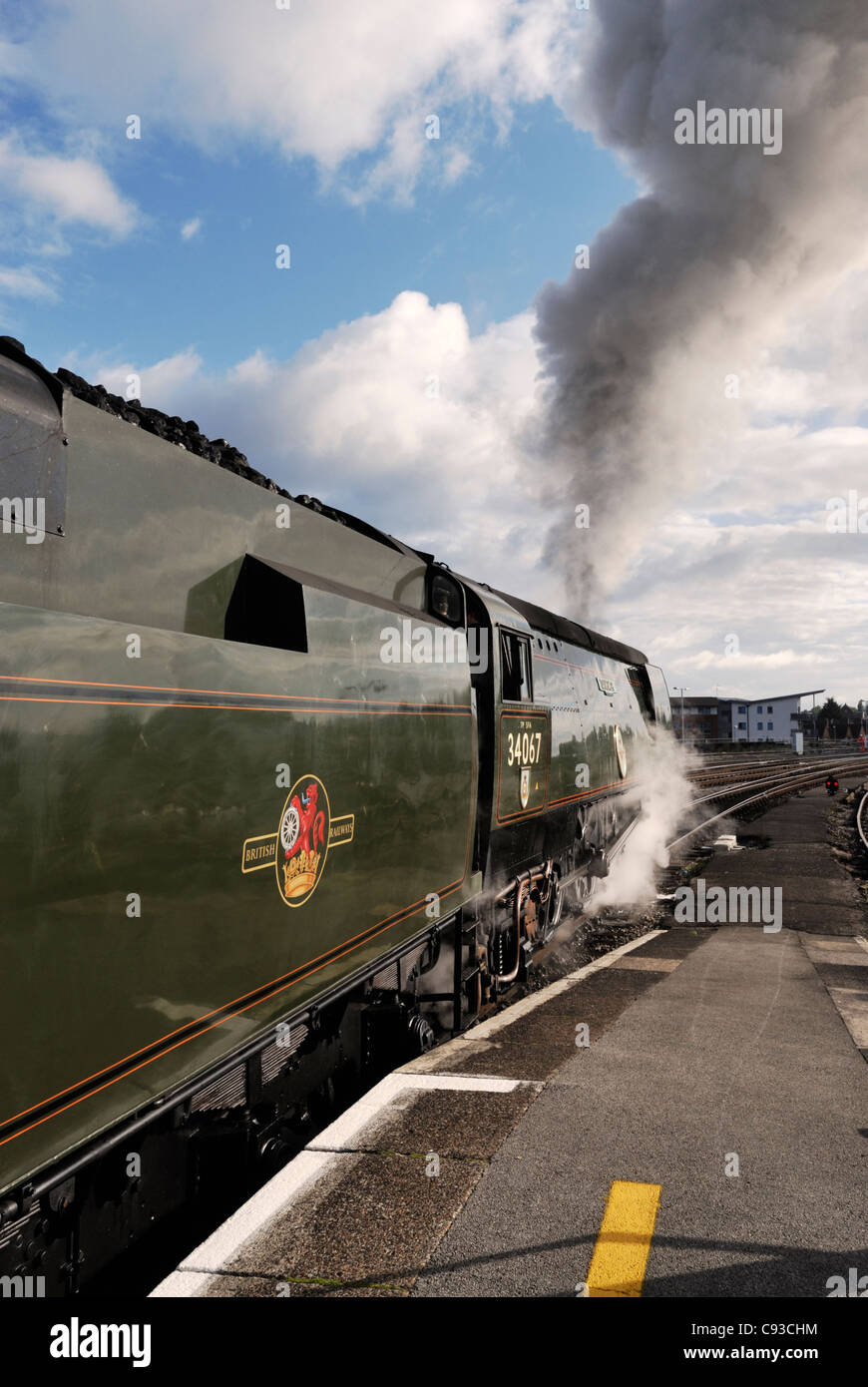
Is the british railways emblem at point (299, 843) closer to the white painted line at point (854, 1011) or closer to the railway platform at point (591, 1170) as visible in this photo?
the railway platform at point (591, 1170)

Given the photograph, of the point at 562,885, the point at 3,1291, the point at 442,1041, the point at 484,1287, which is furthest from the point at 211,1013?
the point at 562,885

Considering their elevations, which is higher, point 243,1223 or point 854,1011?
point 243,1223

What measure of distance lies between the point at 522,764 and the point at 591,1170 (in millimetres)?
3976

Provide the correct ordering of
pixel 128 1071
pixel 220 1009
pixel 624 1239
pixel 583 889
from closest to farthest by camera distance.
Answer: pixel 128 1071 < pixel 220 1009 < pixel 624 1239 < pixel 583 889

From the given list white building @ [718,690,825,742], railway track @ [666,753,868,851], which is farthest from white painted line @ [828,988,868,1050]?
white building @ [718,690,825,742]

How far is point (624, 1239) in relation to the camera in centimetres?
374

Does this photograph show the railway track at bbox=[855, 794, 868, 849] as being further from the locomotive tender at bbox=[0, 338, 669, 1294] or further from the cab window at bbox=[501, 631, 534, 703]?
the locomotive tender at bbox=[0, 338, 669, 1294]

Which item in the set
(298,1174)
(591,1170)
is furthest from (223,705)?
(591,1170)

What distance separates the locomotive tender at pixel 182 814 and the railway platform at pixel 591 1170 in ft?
1.28

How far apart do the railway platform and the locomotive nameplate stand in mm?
1719

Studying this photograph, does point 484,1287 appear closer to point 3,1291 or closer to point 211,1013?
point 211,1013

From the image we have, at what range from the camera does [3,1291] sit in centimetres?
260

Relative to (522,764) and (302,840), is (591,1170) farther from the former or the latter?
(522,764)

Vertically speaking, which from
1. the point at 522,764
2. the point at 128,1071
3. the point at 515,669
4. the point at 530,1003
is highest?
the point at 515,669
